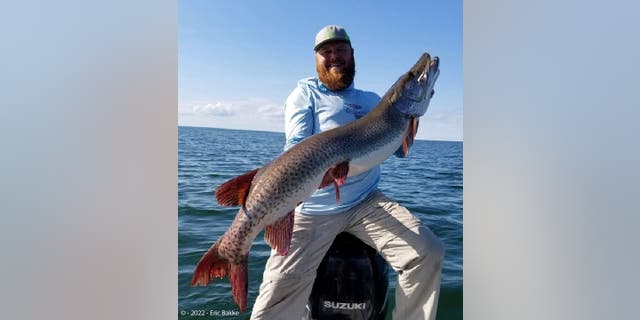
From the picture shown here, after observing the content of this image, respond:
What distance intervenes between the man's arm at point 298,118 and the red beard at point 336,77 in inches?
6.1

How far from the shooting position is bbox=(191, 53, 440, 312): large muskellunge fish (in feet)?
5.57

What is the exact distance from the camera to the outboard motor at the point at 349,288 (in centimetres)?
197

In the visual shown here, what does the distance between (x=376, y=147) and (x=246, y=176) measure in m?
0.63

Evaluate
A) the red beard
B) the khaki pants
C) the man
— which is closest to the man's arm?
the man

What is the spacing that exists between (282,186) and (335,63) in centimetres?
92

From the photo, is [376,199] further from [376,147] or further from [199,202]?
[199,202]

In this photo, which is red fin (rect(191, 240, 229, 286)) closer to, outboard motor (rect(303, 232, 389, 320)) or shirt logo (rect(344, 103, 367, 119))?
outboard motor (rect(303, 232, 389, 320))

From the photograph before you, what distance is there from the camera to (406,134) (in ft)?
6.64

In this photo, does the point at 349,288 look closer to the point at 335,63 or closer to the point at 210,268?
the point at 210,268

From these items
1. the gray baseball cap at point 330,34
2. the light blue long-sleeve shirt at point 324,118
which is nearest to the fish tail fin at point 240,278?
the light blue long-sleeve shirt at point 324,118

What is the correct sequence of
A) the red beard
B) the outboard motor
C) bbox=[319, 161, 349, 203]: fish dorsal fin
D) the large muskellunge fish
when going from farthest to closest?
the red beard, the outboard motor, bbox=[319, 161, 349, 203]: fish dorsal fin, the large muskellunge fish

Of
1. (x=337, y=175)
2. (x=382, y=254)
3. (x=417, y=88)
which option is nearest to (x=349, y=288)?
(x=382, y=254)

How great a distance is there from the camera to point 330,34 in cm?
221

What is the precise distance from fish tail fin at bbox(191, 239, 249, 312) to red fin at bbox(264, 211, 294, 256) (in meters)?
0.13
